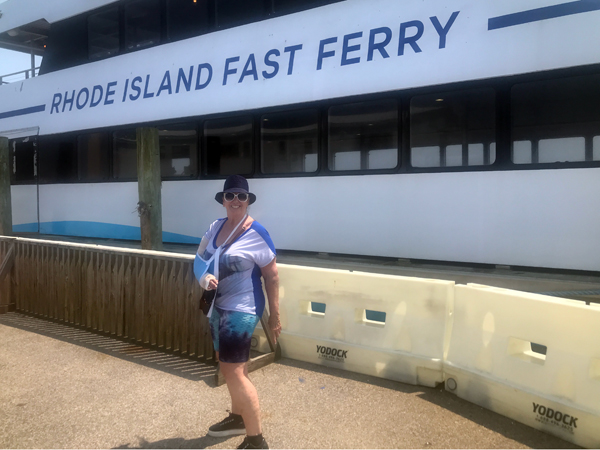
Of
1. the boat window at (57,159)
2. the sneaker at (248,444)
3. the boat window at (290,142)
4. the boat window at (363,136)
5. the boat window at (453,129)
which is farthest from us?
the boat window at (57,159)

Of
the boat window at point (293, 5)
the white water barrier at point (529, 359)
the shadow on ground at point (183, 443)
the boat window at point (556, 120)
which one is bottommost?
the shadow on ground at point (183, 443)

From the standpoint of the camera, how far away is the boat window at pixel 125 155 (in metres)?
9.09

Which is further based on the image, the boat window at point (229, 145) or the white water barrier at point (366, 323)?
the boat window at point (229, 145)

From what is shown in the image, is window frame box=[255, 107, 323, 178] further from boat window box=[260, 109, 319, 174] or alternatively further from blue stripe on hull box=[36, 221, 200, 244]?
blue stripe on hull box=[36, 221, 200, 244]

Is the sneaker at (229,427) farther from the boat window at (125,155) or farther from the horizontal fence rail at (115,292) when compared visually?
the boat window at (125,155)

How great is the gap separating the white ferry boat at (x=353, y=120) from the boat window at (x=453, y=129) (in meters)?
0.02

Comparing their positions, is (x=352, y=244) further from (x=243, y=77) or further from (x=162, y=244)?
(x=162, y=244)

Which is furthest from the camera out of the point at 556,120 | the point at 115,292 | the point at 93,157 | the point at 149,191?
the point at 93,157

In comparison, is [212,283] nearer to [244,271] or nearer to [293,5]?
[244,271]

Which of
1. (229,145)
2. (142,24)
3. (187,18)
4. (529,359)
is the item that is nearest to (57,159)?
(142,24)

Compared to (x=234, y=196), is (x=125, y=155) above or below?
above

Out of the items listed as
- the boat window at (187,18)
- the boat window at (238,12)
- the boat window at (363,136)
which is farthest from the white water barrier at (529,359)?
the boat window at (187,18)

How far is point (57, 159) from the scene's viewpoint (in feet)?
33.8

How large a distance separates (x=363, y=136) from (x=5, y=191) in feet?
27.8
